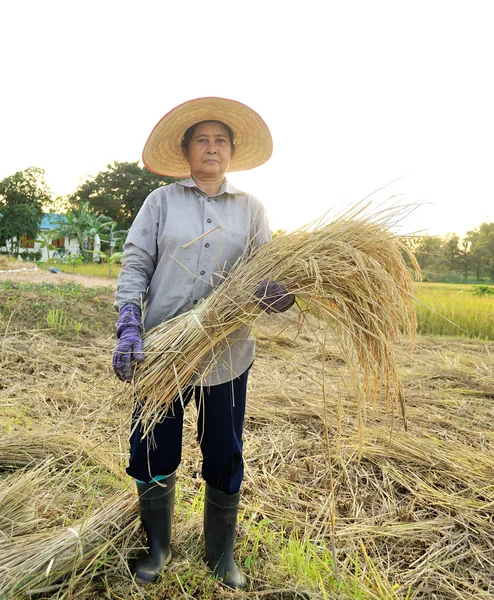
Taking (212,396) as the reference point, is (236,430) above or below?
below

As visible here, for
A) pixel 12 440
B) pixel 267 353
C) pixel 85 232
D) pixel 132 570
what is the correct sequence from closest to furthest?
pixel 132 570
pixel 12 440
pixel 267 353
pixel 85 232

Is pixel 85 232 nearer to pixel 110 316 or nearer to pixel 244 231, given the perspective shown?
pixel 110 316

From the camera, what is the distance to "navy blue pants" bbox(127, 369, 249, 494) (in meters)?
1.44

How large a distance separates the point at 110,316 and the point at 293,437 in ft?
11.1

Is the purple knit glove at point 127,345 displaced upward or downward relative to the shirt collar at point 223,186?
downward

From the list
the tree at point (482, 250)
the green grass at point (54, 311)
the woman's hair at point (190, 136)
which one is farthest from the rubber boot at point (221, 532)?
the tree at point (482, 250)

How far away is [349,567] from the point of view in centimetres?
153

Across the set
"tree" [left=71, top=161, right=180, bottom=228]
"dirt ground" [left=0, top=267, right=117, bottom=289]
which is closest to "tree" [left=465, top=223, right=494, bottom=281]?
"tree" [left=71, top=161, right=180, bottom=228]

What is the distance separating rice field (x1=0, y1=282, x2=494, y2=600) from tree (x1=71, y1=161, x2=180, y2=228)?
2745cm

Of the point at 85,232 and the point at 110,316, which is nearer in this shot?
the point at 110,316

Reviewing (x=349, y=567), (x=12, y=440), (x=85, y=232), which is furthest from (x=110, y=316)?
(x=85, y=232)

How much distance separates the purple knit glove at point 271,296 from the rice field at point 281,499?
0.10 metres

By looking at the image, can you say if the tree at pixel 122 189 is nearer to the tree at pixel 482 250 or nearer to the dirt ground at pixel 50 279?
the dirt ground at pixel 50 279

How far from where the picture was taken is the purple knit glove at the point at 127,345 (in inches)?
51.7
